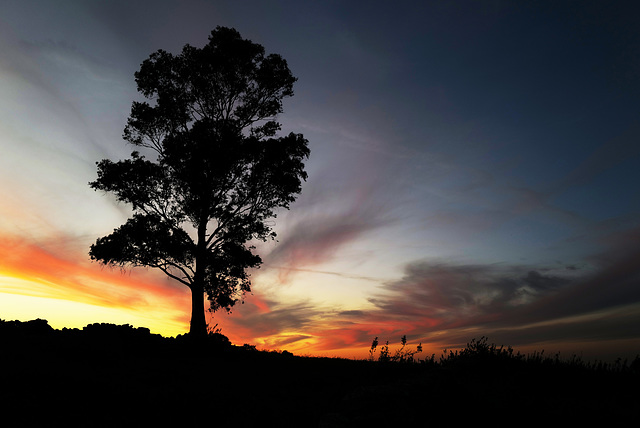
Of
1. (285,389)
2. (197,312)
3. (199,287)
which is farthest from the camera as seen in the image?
(199,287)

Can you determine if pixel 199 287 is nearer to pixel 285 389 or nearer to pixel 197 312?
pixel 197 312

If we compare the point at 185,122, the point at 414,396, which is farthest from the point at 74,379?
the point at 185,122

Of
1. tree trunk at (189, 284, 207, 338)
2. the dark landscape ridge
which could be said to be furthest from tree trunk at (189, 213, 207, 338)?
the dark landscape ridge

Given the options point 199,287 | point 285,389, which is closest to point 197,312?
point 199,287

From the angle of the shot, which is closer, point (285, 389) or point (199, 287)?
point (285, 389)

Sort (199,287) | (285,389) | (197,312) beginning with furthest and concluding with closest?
(199,287) < (197,312) < (285,389)

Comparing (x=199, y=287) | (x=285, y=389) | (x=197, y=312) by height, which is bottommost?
(x=285, y=389)

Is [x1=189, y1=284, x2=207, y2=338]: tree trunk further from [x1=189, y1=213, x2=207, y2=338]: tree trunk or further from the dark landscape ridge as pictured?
the dark landscape ridge

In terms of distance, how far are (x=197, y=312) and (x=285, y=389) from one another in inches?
489

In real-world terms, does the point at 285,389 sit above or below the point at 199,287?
below

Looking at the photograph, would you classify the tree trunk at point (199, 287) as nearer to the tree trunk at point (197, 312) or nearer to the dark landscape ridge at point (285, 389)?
the tree trunk at point (197, 312)

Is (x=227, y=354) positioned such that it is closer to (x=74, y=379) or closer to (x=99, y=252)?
(x=74, y=379)

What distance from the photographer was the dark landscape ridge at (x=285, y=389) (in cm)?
771

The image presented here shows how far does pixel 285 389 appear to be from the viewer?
A: 436 inches
